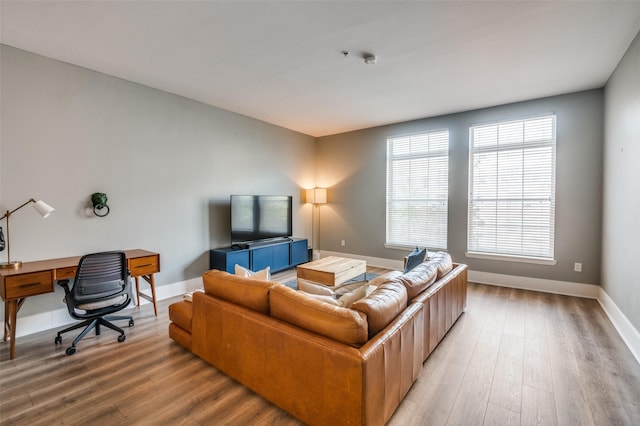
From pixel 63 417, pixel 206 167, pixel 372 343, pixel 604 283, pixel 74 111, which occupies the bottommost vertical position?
pixel 63 417

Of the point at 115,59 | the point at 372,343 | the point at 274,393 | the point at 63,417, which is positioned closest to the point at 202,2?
the point at 115,59

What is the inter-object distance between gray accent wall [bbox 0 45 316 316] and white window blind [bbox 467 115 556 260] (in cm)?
389

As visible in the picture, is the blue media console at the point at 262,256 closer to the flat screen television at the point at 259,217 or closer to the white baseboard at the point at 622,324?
the flat screen television at the point at 259,217

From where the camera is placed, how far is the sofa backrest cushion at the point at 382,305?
1694 mm

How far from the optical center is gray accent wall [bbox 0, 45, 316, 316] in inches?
115

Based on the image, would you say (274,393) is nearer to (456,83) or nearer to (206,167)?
(206,167)

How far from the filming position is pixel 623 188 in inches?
117

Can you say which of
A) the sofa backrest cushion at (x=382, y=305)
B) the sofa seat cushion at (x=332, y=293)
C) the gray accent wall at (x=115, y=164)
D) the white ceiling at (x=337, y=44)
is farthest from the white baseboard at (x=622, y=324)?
the gray accent wall at (x=115, y=164)

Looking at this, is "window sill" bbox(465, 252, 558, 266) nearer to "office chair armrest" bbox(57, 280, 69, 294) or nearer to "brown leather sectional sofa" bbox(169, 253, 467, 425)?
"brown leather sectional sofa" bbox(169, 253, 467, 425)

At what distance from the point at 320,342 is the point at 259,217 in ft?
12.0

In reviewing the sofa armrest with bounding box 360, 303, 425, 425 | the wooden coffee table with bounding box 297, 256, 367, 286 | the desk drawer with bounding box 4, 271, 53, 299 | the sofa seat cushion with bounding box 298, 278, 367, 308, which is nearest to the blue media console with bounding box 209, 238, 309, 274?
the wooden coffee table with bounding box 297, 256, 367, 286

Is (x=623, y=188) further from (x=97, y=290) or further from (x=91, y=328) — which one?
(x=91, y=328)

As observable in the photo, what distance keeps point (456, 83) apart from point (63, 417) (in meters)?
4.85

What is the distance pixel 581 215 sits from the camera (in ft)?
13.3
